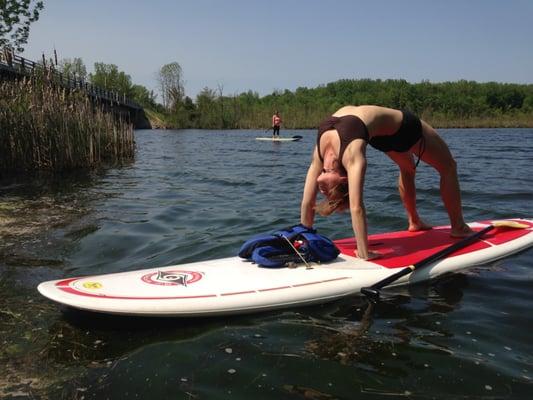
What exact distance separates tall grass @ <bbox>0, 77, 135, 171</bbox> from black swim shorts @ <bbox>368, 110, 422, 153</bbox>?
8.91 m

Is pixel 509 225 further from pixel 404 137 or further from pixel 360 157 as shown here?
pixel 360 157

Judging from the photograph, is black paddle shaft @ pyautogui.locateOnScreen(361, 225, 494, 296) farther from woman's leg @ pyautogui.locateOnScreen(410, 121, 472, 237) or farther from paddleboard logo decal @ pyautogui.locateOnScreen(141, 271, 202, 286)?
paddleboard logo decal @ pyautogui.locateOnScreen(141, 271, 202, 286)

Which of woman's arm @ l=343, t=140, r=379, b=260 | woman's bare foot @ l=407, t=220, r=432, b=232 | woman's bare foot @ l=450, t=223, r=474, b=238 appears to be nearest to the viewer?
woman's arm @ l=343, t=140, r=379, b=260

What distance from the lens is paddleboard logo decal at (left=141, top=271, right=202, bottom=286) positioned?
400cm

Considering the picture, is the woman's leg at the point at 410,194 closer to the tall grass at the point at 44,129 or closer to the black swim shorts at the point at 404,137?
the black swim shorts at the point at 404,137

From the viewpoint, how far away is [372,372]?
10.1 ft

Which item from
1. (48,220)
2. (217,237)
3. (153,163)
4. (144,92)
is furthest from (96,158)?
(144,92)

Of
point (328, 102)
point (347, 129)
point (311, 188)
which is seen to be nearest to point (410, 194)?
point (311, 188)

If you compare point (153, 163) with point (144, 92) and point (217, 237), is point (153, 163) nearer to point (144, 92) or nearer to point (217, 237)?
point (217, 237)

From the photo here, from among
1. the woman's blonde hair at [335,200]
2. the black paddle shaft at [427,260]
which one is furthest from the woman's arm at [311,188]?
the black paddle shaft at [427,260]

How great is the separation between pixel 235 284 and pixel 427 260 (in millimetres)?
1906

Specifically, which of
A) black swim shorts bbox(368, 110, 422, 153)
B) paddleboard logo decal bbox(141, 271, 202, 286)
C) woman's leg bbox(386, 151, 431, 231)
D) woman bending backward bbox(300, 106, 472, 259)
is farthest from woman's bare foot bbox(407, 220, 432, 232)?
paddleboard logo decal bbox(141, 271, 202, 286)

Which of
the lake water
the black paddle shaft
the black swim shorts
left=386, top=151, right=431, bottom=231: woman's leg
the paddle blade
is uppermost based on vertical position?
the black swim shorts

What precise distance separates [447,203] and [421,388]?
2.92m
